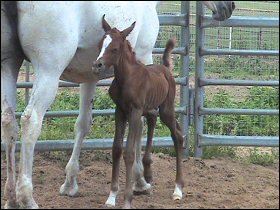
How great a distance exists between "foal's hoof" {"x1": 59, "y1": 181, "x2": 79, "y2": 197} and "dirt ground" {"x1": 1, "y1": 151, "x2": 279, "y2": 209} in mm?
54

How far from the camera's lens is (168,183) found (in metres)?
5.62

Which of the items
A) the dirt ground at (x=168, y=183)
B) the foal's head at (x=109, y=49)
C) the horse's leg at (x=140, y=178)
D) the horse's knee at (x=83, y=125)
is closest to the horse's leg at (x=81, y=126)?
the horse's knee at (x=83, y=125)

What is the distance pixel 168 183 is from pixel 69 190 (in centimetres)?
93

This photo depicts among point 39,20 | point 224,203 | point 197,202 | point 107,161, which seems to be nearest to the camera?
point 39,20

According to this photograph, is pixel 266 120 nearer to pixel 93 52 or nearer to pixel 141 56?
pixel 141 56

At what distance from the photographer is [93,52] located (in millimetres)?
4449

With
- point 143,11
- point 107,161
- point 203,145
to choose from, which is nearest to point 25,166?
point 143,11

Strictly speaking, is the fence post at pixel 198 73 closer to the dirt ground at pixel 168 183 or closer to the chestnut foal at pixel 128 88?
the dirt ground at pixel 168 183

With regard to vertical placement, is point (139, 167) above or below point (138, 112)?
below

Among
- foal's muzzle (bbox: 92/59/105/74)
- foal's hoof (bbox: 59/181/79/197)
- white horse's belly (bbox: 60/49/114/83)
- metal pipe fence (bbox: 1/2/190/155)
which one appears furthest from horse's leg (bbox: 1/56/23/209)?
metal pipe fence (bbox: 1/2/190/155)

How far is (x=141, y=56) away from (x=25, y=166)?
61.6 inches

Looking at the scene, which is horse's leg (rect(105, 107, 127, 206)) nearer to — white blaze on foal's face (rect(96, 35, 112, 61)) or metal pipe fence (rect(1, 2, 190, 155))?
white blaze on foal's face (rect(96, 35, 112, 61))

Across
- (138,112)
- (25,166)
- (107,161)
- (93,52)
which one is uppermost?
(93,52)

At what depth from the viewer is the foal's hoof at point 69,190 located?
17.0ft
